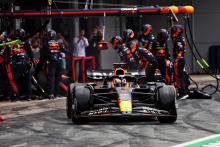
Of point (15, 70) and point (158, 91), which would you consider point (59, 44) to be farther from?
point (158, 91)

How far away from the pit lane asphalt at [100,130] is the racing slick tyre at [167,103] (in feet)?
0.50

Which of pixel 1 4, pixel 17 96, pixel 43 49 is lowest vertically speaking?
pixel 17 96

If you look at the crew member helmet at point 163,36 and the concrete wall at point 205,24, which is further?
the concrete wall at point 205,24

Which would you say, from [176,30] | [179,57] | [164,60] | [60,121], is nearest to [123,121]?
[60,121]

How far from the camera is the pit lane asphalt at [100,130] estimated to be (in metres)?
9.92

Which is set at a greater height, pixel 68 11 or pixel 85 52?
pixel 68 11

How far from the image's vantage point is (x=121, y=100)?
1195 centimetres

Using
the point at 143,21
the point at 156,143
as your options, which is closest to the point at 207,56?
the point at 143,21

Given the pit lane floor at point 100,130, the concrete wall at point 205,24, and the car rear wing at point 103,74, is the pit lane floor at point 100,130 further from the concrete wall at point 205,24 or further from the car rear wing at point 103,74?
the concrete wall at point 205,24

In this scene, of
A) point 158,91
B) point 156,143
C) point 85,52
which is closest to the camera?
point 156,143

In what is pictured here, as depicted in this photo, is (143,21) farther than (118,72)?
A: Yes

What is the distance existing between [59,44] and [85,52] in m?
5.55

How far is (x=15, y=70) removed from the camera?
1675 centimetres

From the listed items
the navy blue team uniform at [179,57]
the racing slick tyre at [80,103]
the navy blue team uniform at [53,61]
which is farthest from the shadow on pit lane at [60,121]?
the navy blue team uniform at [179,57]
